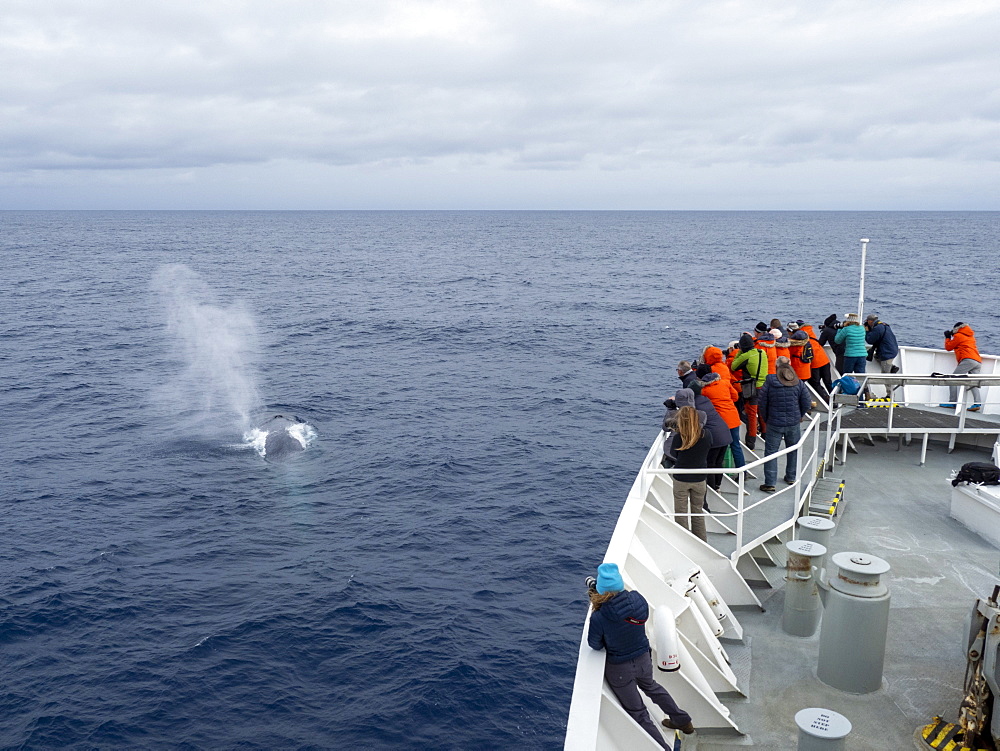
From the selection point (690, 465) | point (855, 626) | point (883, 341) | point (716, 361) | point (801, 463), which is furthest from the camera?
point (883, 341)

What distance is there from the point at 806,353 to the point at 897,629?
279 inches

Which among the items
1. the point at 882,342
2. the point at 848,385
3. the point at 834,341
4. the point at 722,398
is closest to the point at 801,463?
the point at 722,398

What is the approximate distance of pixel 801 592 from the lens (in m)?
8.63

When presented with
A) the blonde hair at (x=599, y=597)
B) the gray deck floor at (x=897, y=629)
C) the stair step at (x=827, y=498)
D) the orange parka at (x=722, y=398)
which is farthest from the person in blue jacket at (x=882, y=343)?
the blonde hair at (x=599, y=597)

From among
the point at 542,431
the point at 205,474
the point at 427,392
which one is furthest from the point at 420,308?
the point at 205,474

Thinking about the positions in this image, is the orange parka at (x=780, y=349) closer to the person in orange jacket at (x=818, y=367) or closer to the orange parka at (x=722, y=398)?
the person in orange jacket at (x=818, y=367)

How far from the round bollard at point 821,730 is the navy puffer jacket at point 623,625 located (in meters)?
1.33

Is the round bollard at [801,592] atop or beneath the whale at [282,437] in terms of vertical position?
atop

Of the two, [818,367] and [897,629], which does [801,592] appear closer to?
[897,629]

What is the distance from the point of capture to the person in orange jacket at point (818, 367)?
1532 centimetres

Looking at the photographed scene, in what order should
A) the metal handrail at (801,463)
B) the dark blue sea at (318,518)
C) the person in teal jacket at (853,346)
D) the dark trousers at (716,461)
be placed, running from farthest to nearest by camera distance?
1. the person in teal jacket at (853,346)
2. the dark blue sea at (318,518)
3. the dark trousers at (716,461)
4. the metal handrail at (801,463)

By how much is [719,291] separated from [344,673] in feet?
252

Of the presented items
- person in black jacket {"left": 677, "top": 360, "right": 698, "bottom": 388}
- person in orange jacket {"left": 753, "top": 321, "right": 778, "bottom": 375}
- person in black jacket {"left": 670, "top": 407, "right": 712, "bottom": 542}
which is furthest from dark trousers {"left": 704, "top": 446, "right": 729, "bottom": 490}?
person in orange jacket {"left": 753, "top": 321, "right": 778, "bottom": 375}

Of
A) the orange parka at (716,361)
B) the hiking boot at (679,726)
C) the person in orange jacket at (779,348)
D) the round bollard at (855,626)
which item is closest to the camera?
the hiking boot at (679,726)
